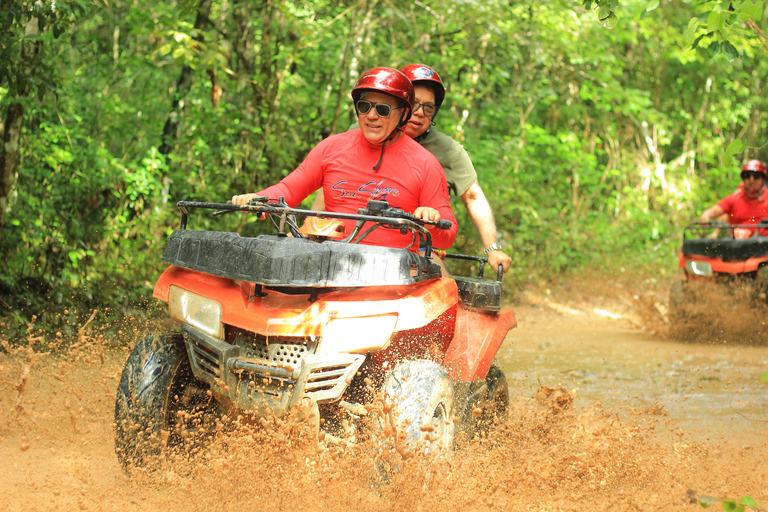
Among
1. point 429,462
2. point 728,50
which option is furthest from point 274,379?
point 728,50

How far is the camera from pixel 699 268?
9039 millimetres

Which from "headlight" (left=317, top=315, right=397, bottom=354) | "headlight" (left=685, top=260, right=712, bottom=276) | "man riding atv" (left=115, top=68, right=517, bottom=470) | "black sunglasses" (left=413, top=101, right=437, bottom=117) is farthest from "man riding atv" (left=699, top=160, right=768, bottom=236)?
"headlight" (left=317, top=315, right=397, bottom=354)

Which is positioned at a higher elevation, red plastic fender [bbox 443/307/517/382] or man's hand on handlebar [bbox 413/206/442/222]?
man's hand on handlebar [bbox 413/206/442/222]

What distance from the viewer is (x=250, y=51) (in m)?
10.1

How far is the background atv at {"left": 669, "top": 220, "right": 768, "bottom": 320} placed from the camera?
863 centimetres

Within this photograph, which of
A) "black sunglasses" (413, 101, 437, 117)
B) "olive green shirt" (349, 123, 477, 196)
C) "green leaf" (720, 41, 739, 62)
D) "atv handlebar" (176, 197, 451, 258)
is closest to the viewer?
"atv handlebar" (176, 197, 451, 258)

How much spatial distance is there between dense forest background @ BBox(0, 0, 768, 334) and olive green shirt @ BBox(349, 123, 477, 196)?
132cm

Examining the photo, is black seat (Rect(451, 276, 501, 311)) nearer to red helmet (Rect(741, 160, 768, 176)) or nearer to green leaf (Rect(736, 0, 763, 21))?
green leaf (Rect(736, 0, 763, 21))

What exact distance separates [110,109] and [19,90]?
304cm

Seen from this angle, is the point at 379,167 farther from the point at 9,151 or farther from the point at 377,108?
the point at 9,151

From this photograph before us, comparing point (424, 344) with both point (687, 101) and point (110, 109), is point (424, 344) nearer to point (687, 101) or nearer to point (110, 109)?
point (110, 109)

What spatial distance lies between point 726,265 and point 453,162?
217 inches

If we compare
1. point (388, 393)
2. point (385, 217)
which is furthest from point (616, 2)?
point (388, 393)

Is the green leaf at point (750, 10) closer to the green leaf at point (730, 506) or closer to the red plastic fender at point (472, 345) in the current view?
the green leaf at point (730, 506)
